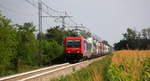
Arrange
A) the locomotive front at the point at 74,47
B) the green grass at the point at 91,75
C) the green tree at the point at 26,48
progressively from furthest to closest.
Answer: the green tree at the point at 26,48
the locomotive front at the point at 74,47
the green grass at the point at 91,75

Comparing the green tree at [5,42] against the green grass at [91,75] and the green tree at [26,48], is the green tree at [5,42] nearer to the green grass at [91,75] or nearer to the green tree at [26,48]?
the green tree at [26,48]

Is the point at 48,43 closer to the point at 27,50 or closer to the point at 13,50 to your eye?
the point at 27,50

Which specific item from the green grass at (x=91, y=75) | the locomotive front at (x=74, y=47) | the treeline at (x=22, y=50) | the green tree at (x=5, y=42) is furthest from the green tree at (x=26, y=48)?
the green grass at (x=91, y=75)

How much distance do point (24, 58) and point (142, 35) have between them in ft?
54.6

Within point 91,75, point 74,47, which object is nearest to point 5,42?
point 74,47

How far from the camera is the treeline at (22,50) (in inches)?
1307

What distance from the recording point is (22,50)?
41.3 m

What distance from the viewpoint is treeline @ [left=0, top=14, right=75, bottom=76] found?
33188 mm

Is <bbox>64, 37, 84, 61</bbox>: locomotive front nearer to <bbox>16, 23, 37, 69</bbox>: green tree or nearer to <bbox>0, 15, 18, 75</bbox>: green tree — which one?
<bbox>0, 15, 18, 75</bbox>: green tree

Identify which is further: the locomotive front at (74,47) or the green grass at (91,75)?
the locomotive front at (74,47)

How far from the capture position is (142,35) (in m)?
43.1

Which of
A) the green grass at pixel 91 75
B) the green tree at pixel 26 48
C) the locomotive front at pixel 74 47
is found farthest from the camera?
the green tree at pixel 26 48

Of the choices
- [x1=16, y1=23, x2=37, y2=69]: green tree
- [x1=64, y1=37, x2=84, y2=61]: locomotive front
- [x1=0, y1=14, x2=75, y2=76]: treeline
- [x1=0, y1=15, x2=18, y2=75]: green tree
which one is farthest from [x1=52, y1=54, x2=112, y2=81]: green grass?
[x1=16, y1=23, x2=37, y2=69]: green tree

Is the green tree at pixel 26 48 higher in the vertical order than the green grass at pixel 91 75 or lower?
higher
